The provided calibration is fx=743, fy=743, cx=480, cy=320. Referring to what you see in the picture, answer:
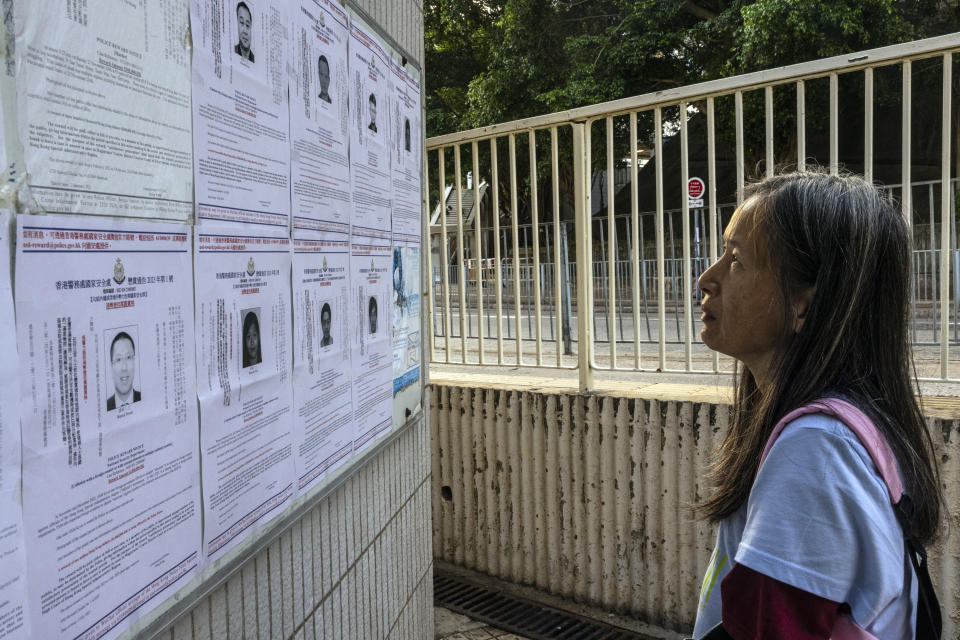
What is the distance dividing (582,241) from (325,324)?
73.4 inches

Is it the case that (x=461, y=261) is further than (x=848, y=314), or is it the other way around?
(x=461, y=261)

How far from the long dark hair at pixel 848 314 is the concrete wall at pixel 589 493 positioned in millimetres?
1739

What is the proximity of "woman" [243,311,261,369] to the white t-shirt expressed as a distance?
3.00 feet

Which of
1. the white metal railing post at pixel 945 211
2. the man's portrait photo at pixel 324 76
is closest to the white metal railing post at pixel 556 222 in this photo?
the white metal railing post at pixel 945 211

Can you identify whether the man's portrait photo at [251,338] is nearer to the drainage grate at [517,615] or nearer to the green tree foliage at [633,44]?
the drainage grate at [517,615]

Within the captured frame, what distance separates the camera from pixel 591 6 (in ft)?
53.3

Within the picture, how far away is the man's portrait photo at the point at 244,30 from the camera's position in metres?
1.38

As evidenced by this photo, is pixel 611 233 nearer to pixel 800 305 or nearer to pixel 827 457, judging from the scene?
pixel 800 305

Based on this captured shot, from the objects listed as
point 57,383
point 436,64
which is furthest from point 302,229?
point 436,64

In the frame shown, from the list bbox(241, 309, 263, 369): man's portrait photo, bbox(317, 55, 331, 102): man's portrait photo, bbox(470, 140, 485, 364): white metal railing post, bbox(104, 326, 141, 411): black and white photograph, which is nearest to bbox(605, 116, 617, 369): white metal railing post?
bbox(470, 140, 485, 364): white metal railing post

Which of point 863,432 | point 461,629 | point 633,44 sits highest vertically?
point 633,44

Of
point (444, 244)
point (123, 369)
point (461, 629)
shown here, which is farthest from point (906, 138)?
point (123, 369)

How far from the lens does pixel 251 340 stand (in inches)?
55.6

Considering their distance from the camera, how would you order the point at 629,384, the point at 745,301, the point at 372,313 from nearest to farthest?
the point at 745,301 → the point at 372,313 → the point at 629,384
